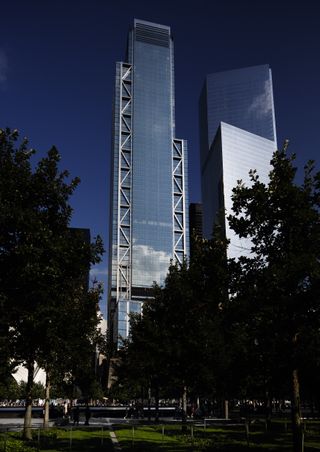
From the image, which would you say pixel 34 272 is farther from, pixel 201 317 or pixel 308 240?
pixel 201 317

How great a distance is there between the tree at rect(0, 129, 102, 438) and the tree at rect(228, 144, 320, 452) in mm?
7062

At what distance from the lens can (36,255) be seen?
1845 cm

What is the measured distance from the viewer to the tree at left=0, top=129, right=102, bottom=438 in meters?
18.8

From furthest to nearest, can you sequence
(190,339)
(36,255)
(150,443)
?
(190,339) < (150,443) < (36,255)

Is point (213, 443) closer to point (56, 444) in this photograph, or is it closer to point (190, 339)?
point (190, 339)

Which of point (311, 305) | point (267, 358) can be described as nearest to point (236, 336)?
point (267, 358)

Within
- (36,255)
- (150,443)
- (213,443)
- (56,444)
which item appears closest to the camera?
(36,255)

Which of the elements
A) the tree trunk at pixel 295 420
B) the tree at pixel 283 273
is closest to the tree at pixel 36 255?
the tree at pixel 283 273

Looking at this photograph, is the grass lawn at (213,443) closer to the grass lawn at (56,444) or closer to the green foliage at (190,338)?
the grass lawn at (56,444)

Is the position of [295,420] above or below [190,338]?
below

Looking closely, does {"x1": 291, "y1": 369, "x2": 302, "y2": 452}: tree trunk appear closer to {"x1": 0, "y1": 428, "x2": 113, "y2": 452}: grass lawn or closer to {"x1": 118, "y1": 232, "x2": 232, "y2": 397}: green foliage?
{"x1": 0, "y1": 428, "x2": 113, "y2": 452}: grass lawn

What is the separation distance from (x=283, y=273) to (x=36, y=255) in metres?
9.62

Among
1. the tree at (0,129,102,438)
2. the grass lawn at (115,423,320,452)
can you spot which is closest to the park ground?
the grass lawn at (115,423,320,452)

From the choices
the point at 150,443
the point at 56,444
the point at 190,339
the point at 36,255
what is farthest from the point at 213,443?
the point at 36,255
